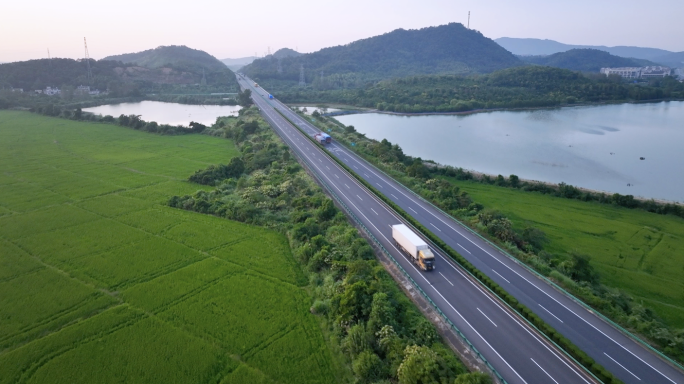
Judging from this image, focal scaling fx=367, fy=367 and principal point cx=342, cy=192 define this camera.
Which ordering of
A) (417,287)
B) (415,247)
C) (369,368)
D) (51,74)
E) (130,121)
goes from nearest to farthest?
(369,368), (417,287), (415,247), (130,121), (51,74)

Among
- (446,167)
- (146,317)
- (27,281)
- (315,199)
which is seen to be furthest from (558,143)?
(27,281)

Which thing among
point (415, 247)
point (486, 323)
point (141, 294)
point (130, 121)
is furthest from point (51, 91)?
point (486, 323)

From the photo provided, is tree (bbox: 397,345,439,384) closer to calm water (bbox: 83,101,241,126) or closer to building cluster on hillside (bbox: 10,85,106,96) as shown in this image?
calm water (bbox: 83,101,241,126)

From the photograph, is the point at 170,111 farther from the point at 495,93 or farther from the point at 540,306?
the point at 540,306

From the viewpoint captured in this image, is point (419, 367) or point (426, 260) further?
point (426, 260)

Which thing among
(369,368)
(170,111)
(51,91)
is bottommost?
(369,368)

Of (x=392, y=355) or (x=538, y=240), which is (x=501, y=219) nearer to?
(x=538, y=240)

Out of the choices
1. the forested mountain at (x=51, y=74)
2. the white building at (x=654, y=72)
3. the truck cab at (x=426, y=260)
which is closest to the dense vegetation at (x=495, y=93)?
the white building at (x=654, y=72)
